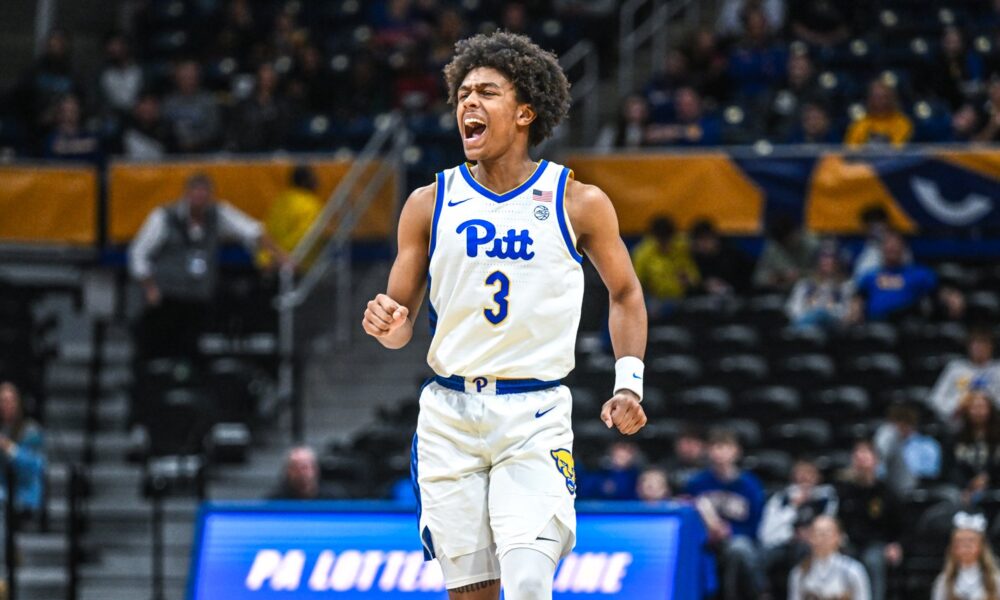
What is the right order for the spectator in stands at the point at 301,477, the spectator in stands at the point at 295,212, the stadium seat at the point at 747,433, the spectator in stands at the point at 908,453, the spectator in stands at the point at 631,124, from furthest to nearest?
the spectator in stands at the point at 631,124 < the spectator in stands at the point at 295,212 < the stadium seat at the point at 747,433 < the spectator in stands at the point at 908,453 < the spectator in stands at the point at 301,477

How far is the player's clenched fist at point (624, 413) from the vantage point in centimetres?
558

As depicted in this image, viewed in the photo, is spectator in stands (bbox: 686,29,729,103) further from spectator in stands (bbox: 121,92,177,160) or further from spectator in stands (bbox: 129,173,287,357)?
spectator in stands (bbox: 121,92,177,160)

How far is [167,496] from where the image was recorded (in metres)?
13.9

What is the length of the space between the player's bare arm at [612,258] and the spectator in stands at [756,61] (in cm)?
1073

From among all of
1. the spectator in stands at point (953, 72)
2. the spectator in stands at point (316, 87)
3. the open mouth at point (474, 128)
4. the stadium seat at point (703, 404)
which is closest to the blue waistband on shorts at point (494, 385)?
the open mouth at point (474, 128)

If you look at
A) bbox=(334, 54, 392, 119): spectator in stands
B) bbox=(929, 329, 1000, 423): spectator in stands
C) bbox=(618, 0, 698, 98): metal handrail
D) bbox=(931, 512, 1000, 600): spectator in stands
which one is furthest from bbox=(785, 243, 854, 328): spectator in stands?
bbox=(334, 54, 392, 119): spectator in stands

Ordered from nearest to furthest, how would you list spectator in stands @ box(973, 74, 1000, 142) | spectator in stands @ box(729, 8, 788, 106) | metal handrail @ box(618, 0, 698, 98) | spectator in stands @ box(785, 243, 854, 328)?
1. spectator in stands @ box(785, 243, 854, 328)
2. spectator in stands @ box(973, 74, 1000, 142)
3. spectator in stands @ box(729, 8, 788, 106)
4. metal handrail @ box(618, 0, 698, 98)

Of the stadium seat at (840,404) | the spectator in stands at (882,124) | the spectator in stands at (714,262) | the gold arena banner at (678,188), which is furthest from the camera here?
the gold arena banner at (678,188)

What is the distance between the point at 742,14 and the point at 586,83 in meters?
1.61

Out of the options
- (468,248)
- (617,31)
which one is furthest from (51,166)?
(468,248)

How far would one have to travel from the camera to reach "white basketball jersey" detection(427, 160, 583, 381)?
5.69 meters

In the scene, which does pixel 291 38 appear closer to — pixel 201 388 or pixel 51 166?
pixel 51 166

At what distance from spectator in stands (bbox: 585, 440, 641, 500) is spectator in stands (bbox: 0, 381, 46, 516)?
379 centimetres

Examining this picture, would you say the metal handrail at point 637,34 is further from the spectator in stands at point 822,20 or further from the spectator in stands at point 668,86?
the spectator in stands at point 822,20
